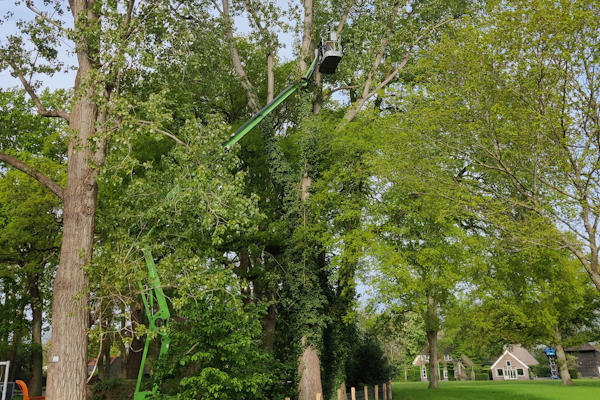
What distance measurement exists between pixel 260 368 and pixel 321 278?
237 inches

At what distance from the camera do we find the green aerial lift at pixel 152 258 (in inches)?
429

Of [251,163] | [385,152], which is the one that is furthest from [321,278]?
[251,163]

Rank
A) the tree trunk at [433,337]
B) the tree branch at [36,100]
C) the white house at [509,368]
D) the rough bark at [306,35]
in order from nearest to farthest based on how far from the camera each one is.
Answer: the tree branch at [36,100] < the rough bark at [306,35] < the tree trunk at [433,337] < the white house at [509,368]

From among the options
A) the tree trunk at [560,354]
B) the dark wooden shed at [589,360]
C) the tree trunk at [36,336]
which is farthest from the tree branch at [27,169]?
the dark wooden shed at [589,360]

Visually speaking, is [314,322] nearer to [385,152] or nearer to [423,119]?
[385,152]

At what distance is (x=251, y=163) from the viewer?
2127 centimetres

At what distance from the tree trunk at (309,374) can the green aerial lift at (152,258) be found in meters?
4.66

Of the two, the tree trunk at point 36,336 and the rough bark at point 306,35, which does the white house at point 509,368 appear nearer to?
the tree trunk at point 36,336

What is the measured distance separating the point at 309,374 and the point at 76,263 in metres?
8.45

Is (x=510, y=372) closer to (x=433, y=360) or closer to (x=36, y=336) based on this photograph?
(x=433, y=360)

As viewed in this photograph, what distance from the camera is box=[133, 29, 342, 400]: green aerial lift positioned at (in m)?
10.9

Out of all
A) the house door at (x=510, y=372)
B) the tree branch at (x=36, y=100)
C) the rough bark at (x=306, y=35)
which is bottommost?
the house door at (x=510, y=372)

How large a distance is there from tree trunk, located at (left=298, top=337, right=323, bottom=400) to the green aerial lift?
4655 mm

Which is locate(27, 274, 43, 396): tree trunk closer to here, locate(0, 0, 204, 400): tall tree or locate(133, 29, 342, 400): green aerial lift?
locate(133, 29, 342, 400): green aerial lift
